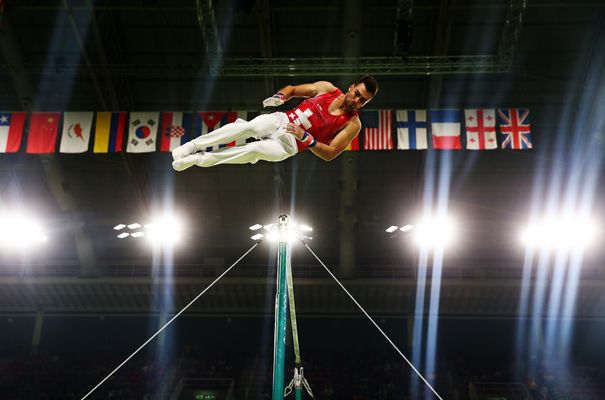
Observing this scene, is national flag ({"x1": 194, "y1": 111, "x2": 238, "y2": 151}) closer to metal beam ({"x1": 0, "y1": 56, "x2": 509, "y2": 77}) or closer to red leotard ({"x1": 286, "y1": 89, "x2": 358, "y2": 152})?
metal beam ({"x1": 0, "y1": 56, "x2": 509, "y2": 77})

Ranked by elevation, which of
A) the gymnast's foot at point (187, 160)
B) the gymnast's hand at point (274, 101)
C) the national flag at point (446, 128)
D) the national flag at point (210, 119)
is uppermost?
the national flag at point (210, 119)

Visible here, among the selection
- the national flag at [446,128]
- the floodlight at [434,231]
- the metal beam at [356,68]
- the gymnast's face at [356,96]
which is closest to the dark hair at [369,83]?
the gymnast's face at [356,96]

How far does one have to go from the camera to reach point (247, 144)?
6.26 meters

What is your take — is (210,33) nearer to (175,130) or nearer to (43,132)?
(175,130)

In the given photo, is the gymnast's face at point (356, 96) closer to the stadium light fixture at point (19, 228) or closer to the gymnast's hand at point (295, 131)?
the gymnast's hand at point (295, 131)

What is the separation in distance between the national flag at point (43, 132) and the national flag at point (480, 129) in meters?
12.9

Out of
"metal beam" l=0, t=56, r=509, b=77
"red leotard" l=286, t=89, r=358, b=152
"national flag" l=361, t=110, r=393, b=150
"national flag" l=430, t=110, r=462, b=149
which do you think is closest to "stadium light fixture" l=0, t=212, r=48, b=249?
"metal beam" l=0, t=56, r=509, b=77

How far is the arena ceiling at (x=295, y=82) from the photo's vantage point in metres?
16.6

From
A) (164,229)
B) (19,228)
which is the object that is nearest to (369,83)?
(164,229)

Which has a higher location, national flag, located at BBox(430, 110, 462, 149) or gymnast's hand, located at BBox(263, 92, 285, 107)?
national flag, located at BBox(430, 110, 462, 149)

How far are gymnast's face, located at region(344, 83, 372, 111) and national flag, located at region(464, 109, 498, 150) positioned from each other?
37.0ft

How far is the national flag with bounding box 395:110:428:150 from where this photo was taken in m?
16.9

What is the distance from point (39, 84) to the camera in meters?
18.4

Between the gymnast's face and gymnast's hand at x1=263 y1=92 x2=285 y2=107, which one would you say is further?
the gymnast's face
